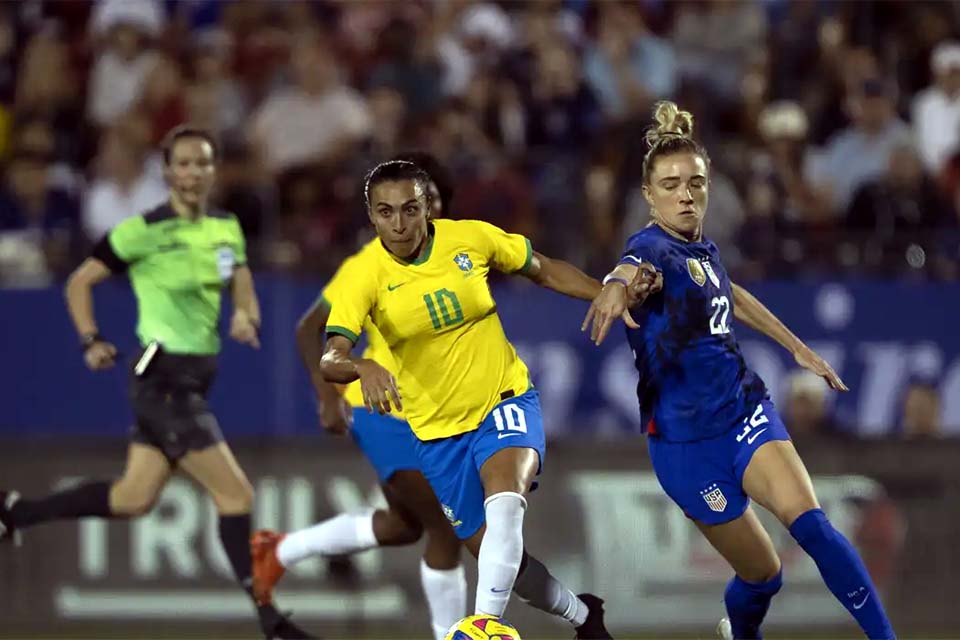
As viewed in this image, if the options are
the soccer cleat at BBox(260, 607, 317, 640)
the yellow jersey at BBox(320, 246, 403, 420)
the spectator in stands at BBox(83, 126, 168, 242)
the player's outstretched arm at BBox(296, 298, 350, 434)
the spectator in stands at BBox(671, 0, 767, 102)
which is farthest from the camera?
the spectator in stands at BBox(671, 0, 767, 102)

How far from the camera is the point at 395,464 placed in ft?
27.3

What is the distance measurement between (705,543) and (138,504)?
3.60 metres

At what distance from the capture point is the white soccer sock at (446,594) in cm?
848

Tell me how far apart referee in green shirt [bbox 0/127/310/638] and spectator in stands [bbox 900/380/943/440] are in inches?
197

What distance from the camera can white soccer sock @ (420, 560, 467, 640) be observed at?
848 cm

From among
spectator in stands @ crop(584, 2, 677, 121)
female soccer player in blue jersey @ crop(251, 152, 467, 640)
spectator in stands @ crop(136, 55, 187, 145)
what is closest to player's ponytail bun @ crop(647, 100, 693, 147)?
female soccer player in blue jersey @ crop(251, 152, 467, 640)

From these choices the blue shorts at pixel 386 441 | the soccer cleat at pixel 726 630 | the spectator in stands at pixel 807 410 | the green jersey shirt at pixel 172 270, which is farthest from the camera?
the spectator in stands at pixel 807 410

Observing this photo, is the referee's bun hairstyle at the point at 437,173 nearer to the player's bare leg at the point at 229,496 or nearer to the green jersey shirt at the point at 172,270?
the green jersey shirt at the point at 172,270

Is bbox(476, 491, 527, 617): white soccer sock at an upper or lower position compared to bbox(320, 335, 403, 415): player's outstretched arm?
lower

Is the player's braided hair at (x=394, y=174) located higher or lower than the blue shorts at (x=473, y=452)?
higher

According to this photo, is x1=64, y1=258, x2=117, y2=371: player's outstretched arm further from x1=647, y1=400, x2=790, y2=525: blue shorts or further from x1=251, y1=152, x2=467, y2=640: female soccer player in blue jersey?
x1=647, y1=400, x2=790, y2=525: blue shorts

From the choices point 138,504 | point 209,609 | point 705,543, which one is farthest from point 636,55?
point 138,504

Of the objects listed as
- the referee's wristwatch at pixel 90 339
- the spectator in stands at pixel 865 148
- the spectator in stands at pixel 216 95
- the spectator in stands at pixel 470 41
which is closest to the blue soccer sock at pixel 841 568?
the referee's wristwatch at pixel 90 339

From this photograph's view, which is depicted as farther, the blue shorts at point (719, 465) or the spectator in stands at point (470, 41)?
the spectator in stands at point (470, 41)
